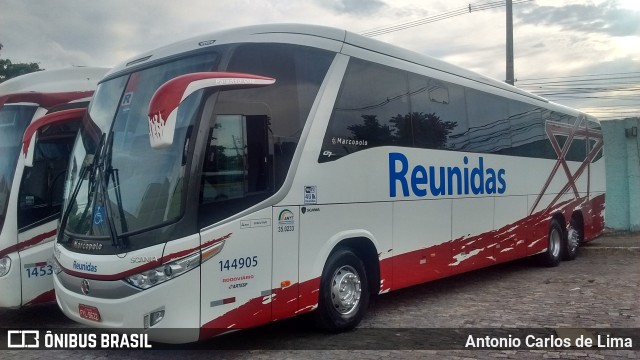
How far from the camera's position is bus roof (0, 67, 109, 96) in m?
7.61

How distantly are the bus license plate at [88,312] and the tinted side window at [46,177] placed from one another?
2.15 meters

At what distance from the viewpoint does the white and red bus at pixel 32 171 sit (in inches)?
271

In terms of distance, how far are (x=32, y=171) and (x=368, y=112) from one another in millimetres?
4348

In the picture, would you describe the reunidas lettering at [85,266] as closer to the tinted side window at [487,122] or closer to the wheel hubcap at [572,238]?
the tinted side window at [487,122]

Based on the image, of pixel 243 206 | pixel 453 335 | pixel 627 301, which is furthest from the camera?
pixel 627 301

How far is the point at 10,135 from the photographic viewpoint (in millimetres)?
7480

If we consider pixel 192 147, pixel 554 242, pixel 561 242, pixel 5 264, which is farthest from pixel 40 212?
pixel 561 242

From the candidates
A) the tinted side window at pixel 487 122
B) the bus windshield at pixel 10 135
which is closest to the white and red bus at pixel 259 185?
the tinted side window at pixel 487 122

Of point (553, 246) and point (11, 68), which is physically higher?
point (11, 68)

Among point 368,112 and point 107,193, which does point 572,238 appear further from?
point 107,193

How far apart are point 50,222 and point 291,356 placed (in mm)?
3669

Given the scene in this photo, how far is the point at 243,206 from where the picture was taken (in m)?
5.60

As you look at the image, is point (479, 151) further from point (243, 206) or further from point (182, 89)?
point (182, 89)

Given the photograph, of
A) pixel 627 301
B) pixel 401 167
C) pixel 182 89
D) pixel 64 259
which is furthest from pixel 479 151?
pixel 64 259
